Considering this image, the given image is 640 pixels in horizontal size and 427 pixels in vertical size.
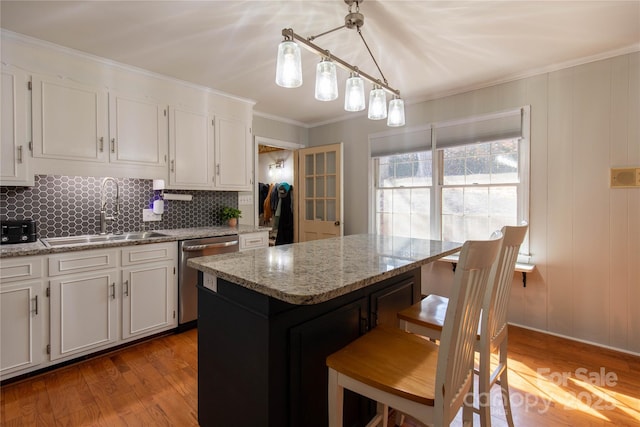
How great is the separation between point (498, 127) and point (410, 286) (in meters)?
2.13

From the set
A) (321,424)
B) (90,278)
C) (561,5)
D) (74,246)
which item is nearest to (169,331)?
(90,278)

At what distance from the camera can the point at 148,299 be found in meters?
2.66

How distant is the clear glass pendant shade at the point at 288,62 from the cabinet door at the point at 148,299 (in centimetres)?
205

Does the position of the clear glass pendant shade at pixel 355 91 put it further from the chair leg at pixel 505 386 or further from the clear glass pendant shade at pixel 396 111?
the chair leg at pixel 505 386

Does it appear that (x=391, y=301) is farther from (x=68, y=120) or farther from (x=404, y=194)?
(x=68, y=120)

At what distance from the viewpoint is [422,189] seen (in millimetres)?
3754

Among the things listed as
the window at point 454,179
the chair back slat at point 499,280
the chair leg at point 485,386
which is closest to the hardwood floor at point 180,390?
the chair leg at point 485,386

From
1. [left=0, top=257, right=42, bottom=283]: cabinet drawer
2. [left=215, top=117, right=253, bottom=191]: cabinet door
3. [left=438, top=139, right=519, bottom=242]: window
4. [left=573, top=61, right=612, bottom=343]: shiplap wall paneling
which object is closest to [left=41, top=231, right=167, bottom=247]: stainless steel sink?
[left=0, top=257, right=42, bottom=283]: cabinet drawer

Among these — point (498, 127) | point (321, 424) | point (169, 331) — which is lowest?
point (169, 331)

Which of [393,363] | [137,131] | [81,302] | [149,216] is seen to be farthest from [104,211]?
[393,363]

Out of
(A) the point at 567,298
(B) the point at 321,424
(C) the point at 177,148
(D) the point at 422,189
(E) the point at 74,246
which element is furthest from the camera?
(D) the point at 422,189

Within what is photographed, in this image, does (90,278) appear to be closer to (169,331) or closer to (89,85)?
(169,331)

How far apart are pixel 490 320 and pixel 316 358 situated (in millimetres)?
780

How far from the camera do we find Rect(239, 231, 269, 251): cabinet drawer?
131 inches
